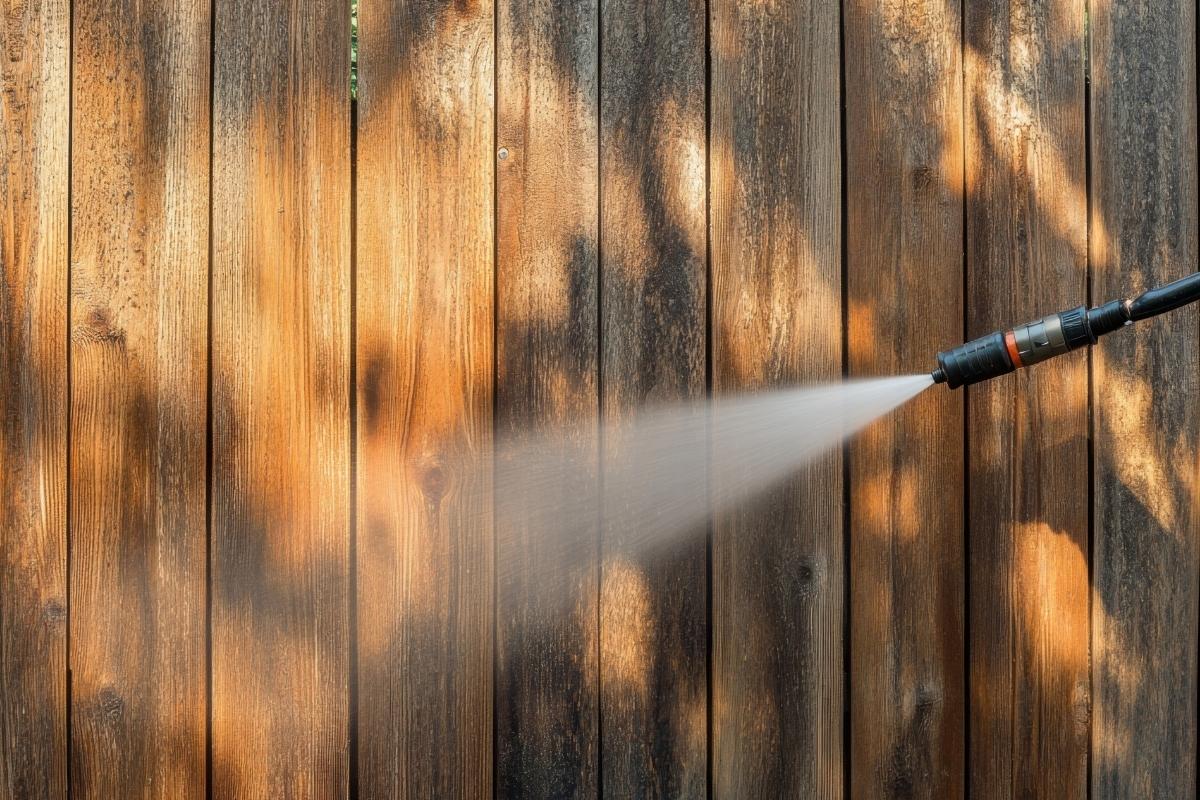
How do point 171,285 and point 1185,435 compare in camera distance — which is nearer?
point 171,285

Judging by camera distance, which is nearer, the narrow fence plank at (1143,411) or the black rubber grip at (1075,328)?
the black rubber grip at (1075,328)

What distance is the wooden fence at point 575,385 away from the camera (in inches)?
48.8

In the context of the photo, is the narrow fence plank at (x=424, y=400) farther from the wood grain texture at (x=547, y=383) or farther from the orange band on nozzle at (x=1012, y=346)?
the orange band on nozzle at (x=1012, y=346)

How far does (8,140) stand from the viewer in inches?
48.6

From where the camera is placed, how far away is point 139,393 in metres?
1.24

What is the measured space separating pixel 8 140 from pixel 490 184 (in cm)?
71

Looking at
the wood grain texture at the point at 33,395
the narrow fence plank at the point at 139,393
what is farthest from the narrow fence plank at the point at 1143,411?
the wood grain texture at the point at 33,395

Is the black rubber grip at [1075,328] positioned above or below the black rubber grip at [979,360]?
above

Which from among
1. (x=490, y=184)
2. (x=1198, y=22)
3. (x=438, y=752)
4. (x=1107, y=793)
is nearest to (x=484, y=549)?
(x=438, y=752)

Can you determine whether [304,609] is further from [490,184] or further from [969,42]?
[969,42]

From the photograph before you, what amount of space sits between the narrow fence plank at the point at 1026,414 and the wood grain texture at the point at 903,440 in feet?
0.14

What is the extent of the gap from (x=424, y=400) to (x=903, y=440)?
74 centimetres


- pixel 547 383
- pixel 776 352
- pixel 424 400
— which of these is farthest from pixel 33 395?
pixel 776 352

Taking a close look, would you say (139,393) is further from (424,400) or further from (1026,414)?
(1026,414)
